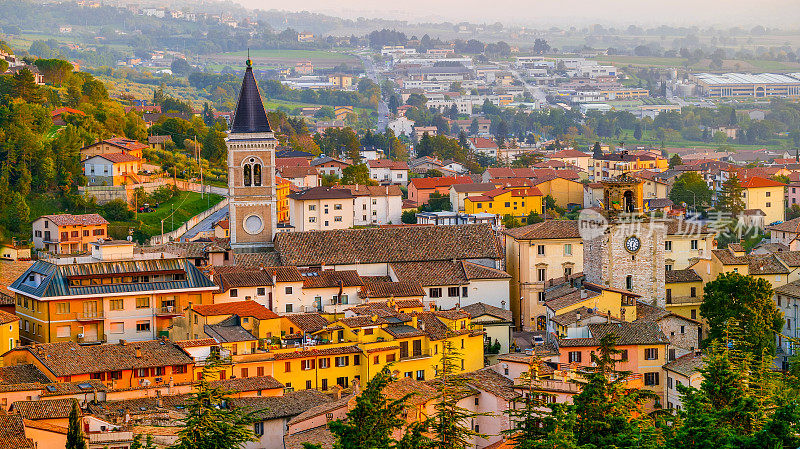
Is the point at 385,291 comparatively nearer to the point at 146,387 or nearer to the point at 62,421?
the point at 146,387

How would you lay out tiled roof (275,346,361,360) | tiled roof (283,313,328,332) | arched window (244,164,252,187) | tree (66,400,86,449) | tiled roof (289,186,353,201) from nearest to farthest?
tree (66,400,86,449) → tiled roof (275,346,361,360) → tiled roof (283,313,328,332) → arched window (244,164,252,187) → tiled roof (289,186,353,201)

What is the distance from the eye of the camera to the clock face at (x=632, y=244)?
42031 millimetres

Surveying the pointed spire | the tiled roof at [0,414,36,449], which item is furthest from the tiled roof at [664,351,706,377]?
the pointed spire

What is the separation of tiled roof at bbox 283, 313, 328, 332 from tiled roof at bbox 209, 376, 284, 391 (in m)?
4.10

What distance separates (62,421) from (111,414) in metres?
1.04

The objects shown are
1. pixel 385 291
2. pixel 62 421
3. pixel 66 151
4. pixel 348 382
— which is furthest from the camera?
pixel 66 151

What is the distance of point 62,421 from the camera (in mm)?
27922

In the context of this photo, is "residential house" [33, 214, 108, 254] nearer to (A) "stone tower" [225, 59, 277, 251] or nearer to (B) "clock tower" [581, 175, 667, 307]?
(A) "stone tower" [225, 59, 277, 251]

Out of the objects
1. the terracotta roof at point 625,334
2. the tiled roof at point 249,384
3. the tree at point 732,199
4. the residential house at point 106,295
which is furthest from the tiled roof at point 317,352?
the tree at point 732,199

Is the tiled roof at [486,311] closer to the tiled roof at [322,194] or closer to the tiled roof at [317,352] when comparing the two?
the tiled roof at [317,352]

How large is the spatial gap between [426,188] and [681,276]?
3353 cm

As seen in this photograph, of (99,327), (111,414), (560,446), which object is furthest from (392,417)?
(99,327)

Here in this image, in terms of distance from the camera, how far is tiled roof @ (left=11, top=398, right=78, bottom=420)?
1099 inches

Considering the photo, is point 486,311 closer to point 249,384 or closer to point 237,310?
point 237,310
